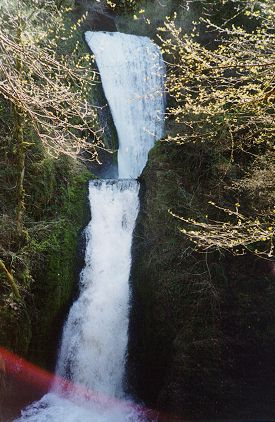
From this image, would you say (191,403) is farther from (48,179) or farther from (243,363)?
(48,179)

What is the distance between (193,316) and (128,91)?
8637mm

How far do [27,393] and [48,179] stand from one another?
15.4 feet

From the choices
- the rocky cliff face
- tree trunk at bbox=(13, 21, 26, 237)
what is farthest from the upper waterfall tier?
tree trunk at bbox=(13, 21, 26, 237)

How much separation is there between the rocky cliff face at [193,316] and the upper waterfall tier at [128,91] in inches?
166

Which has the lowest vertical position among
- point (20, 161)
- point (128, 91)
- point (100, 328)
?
point (100, 328)

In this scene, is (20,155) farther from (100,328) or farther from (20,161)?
(100,328)

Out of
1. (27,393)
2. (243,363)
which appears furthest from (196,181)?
(27,393)

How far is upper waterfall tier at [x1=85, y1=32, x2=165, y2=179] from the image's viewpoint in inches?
526

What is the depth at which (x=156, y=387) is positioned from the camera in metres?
8.00

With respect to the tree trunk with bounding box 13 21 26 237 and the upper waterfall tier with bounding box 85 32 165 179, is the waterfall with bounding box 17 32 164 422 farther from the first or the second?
the upper waterfall tier with bounding box 85 32 165 179

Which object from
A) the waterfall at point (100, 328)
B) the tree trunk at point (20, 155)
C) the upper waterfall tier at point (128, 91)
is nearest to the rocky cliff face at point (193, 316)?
the waterfall at point (100, 328)

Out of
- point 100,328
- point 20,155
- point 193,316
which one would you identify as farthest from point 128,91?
point 193,316

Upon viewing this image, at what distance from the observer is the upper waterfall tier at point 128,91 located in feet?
43.8

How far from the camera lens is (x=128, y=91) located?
13516mm
